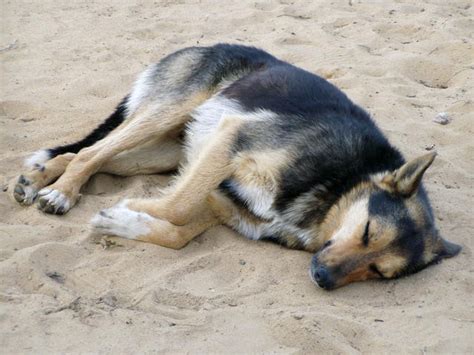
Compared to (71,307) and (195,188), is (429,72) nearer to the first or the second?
(195,188)

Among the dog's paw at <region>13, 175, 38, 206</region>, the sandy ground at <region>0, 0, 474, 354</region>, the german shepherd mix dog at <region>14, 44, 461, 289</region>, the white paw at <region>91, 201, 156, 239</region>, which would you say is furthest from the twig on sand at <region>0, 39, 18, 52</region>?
the white paw at <region>91, 201, 156, 239</region>

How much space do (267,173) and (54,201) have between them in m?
1.57

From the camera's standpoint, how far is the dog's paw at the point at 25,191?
17.2 feet

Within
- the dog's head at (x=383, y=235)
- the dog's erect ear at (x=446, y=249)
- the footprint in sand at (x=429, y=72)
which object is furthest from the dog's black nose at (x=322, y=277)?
the footprint in sand at (x=429, y=72)

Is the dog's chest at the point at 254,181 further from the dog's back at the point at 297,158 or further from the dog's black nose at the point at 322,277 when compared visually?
the dog's black nose at the point at 322,277

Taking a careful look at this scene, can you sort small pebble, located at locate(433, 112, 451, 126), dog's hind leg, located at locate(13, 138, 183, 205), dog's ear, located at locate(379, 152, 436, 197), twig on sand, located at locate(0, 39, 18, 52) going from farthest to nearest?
twig on sand, located at locate(0, 39, 18, 52) → small pebble, located at locate(433, 112, 451, 126) → dog's hind leg, located at locate(13, 138, 183, 205) → dog's ear, located at locate(379, 152, 436, 197)

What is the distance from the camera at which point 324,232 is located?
194 inches

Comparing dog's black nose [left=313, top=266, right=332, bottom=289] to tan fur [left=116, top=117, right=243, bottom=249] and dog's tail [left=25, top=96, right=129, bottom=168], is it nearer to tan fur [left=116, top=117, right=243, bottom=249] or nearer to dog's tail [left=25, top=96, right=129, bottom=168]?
tan fur [left=116, top=117, right=243, bottom=249]

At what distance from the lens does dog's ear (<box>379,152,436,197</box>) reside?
4637 mm

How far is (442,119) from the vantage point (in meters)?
6.92

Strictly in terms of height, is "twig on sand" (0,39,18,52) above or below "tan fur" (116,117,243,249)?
above

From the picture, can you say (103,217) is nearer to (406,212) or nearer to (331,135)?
(331,135)

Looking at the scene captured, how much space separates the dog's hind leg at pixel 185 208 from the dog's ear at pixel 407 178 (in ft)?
3.71

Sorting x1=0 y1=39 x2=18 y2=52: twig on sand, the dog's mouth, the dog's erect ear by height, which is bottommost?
the dog's erect ear
